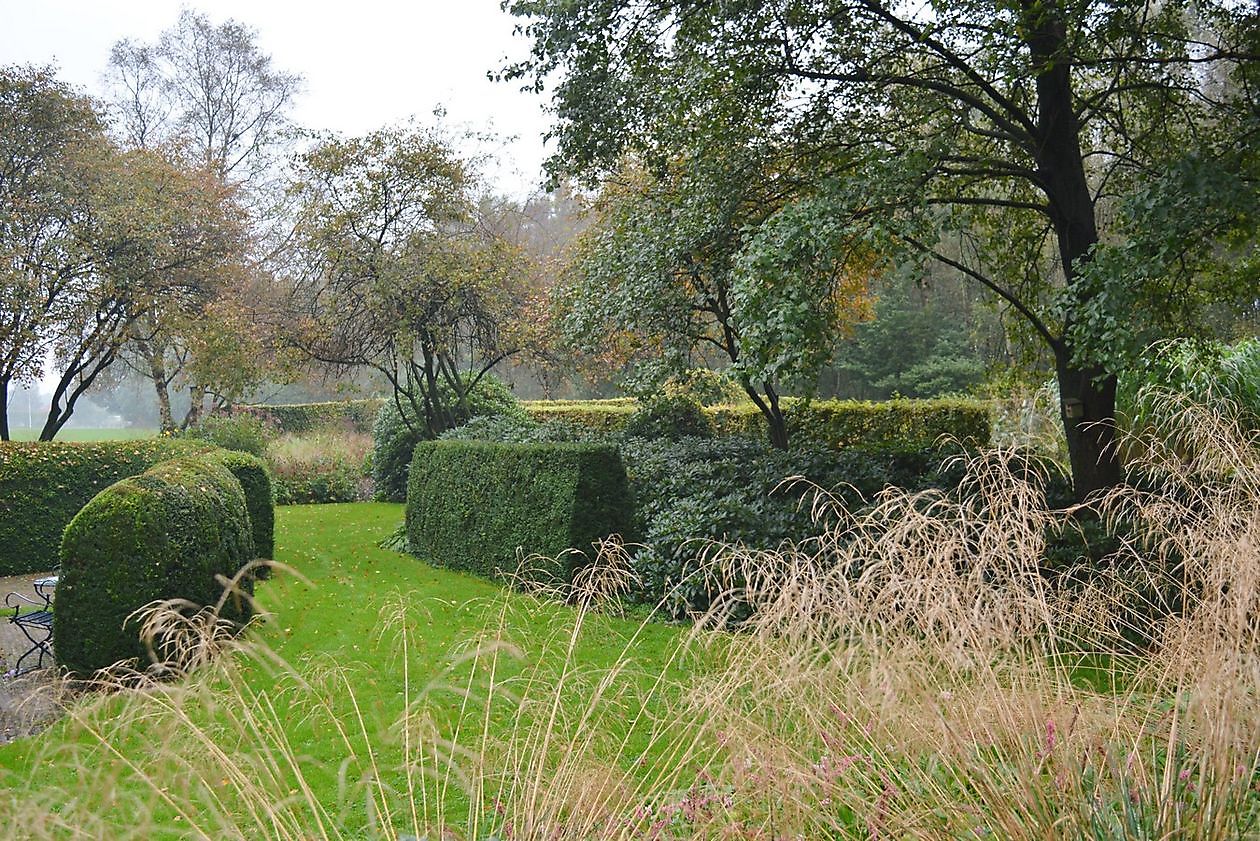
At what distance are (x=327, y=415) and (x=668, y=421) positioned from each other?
14.7 metres

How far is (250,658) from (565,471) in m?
2.84

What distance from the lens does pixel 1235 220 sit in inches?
203

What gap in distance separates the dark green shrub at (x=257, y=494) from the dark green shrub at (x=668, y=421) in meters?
4.29

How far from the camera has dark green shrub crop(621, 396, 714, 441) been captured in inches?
440

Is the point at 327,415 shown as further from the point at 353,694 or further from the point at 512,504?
the point at 353,694

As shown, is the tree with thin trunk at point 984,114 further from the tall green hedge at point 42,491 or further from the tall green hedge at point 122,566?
the tall green hedge at point 42,491

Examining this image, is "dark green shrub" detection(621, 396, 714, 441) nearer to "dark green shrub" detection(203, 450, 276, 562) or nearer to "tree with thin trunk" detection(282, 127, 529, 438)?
"tree with thin trunk" detection(282, 127, 529, 438)

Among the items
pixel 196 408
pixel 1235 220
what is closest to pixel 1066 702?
pixel 1235 220

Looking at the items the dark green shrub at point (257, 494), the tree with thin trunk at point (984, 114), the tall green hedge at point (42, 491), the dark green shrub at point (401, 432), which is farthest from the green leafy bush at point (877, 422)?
the tall green hedge at point (42, 491)

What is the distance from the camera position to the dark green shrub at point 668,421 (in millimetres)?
11164

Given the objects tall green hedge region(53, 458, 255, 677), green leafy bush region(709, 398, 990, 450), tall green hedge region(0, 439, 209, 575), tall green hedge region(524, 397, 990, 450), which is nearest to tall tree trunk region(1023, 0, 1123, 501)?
tall green hedge region(524, 397, 990, 450)

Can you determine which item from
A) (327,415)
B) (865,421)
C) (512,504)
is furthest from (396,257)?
(327,415)

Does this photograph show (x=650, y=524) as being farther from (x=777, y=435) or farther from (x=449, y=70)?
(x=449, y=70)

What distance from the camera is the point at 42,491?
938cm
